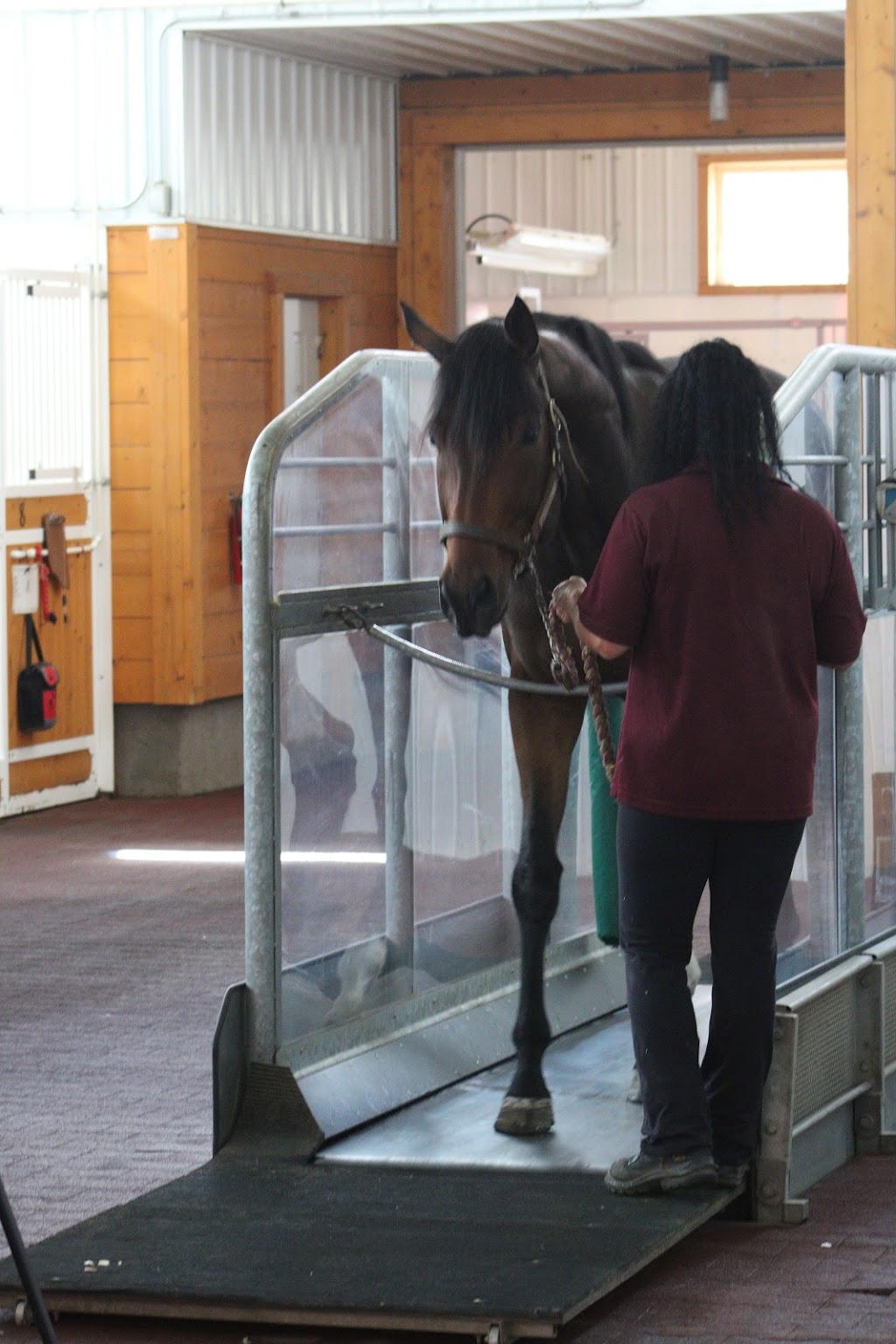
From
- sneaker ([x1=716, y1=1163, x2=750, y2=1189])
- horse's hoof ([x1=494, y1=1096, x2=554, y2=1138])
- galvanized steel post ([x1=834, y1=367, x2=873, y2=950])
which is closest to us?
sneaker ([x1=716, y1=1163, x2=750, y2=1189])

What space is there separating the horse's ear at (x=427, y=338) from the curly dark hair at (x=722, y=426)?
58 centimetres

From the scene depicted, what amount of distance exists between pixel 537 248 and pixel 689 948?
1528 cm

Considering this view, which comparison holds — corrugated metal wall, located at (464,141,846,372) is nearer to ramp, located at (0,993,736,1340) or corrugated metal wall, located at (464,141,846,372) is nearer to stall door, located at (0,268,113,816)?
stall door, located at (0,268,113,816)

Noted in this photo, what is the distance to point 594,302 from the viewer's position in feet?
71.3

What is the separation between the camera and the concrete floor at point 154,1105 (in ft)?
13.4

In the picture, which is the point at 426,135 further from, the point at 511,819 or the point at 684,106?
the point at 511,819

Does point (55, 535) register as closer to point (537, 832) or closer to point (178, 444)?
point (178, 444)

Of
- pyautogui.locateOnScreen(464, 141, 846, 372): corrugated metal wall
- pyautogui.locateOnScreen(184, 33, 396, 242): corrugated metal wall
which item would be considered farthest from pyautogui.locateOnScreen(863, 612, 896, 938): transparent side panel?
pyautogui.locateOnScreen(464, 141, 846, 372): corrugated metal wall

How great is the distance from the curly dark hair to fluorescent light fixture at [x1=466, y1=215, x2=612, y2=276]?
510 inches

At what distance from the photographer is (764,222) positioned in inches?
832

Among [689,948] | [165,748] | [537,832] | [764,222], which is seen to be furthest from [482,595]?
[764,222]

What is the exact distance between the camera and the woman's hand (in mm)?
4473

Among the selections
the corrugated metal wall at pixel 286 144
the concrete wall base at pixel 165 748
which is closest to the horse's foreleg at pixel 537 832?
the concrete wall base at pixel 165 748

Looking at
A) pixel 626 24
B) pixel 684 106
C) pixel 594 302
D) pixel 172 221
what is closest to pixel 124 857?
pixel 172 221
